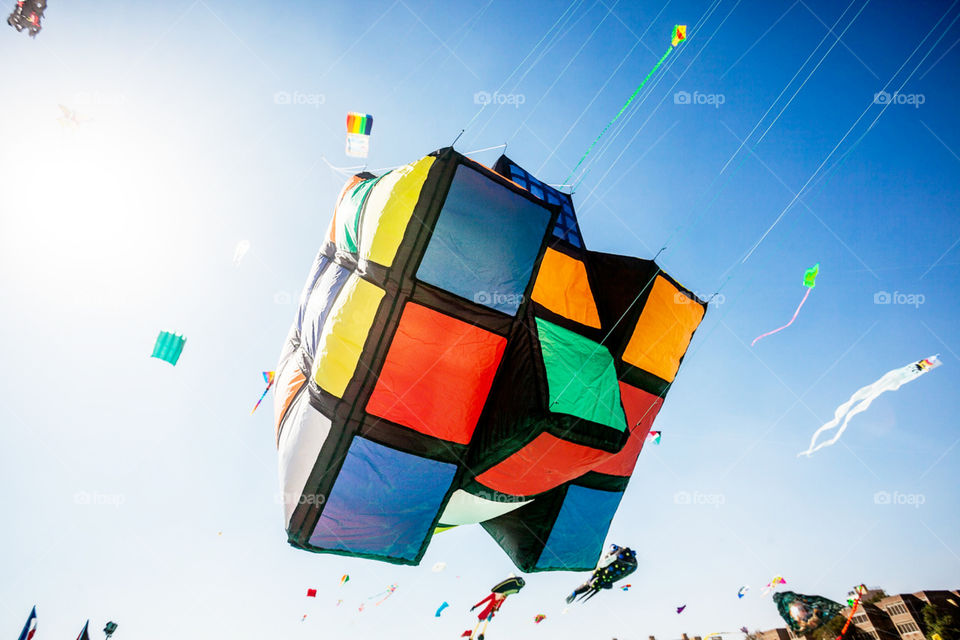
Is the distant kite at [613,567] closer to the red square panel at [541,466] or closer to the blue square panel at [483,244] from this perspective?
the red square panel at [541,466]

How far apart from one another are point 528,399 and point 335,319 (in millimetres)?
1903

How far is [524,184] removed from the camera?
568cm

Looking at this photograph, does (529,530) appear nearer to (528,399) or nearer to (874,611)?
(528,399)

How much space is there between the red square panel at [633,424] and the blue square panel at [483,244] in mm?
1784

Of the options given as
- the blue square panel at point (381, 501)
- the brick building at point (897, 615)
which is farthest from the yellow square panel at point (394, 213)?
the brick building at point (897, 615)

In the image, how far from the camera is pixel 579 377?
373 centimetres

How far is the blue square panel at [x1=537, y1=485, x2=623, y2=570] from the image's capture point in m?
4.88

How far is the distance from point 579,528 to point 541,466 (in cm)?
176

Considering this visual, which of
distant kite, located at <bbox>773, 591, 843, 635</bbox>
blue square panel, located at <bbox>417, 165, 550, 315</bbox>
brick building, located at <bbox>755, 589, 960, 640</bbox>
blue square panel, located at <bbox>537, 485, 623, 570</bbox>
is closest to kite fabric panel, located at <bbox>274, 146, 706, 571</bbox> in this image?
blue square panel, located at <bbox>417, 165, 550, 315</bbox>

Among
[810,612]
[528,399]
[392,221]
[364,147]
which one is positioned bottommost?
[810,612]

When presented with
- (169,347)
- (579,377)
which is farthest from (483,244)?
(169,347)

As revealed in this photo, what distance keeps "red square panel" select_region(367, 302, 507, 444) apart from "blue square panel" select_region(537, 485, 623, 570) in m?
1.83

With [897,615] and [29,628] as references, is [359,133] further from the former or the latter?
[897,615]

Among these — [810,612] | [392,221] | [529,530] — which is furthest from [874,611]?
[392,221]
